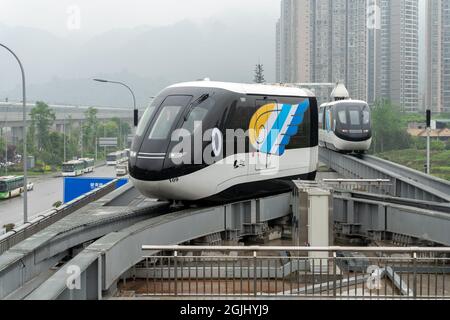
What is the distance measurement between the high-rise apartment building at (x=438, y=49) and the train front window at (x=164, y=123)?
76181 mm

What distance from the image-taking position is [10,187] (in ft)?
168

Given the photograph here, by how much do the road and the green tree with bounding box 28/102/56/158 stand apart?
4271mm

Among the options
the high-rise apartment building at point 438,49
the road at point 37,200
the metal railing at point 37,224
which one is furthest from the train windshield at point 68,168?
the high-rise apartment building at point 438,49

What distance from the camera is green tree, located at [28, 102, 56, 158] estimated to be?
69500 millimetres

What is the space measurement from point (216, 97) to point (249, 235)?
325 cm

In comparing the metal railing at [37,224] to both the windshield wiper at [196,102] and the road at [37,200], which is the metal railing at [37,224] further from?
the road at [37,200]

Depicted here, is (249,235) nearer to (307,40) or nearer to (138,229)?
(138,229)

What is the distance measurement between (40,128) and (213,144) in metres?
60.8

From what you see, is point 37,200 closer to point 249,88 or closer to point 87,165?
point 87,165

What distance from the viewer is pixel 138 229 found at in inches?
397

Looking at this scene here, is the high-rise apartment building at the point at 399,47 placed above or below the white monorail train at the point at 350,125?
above

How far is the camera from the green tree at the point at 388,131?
81.8 metres

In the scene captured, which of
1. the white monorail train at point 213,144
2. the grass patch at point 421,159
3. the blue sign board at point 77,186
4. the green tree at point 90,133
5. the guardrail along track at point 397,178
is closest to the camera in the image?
the white monorail train at point 213,144

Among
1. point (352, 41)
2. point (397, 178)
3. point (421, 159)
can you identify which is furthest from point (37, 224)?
point (352, 41)
